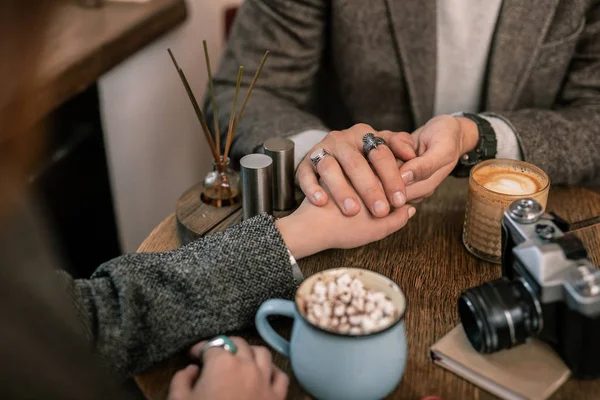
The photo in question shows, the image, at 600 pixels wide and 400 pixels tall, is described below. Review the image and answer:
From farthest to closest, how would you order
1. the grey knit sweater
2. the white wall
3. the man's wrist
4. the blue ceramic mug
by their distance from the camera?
the white wall < the man's wrist < the blue ceramic mug < the grey knit sweater

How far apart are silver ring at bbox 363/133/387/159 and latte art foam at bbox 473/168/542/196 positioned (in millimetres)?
165

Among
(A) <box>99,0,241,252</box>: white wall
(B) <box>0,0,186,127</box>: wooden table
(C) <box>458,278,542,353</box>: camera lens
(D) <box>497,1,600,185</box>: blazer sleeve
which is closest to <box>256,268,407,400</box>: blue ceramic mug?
(C) <box>458,278,542,353</box>: camera lens

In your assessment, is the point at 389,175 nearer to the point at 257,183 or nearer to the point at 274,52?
the point at 257,183

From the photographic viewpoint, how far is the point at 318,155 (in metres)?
1.11

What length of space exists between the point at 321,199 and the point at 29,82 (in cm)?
66

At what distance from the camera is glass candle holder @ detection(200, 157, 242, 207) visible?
1.14m

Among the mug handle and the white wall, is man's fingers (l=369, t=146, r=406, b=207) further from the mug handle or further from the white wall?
the white wall

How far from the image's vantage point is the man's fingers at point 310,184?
1021 mm

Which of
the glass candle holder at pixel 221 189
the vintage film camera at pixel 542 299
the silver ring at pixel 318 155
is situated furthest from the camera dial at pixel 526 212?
the glass candle holder at pixel 221 189

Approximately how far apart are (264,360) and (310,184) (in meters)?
0.36

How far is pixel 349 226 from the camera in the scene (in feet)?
3.30

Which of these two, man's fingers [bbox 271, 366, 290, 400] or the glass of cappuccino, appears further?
the glass of cappuccino

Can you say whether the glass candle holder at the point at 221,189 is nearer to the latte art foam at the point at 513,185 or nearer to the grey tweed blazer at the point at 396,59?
the grey tweed blazer at the point at 396,59

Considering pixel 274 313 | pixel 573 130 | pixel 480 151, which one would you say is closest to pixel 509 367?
pixel 274 313
